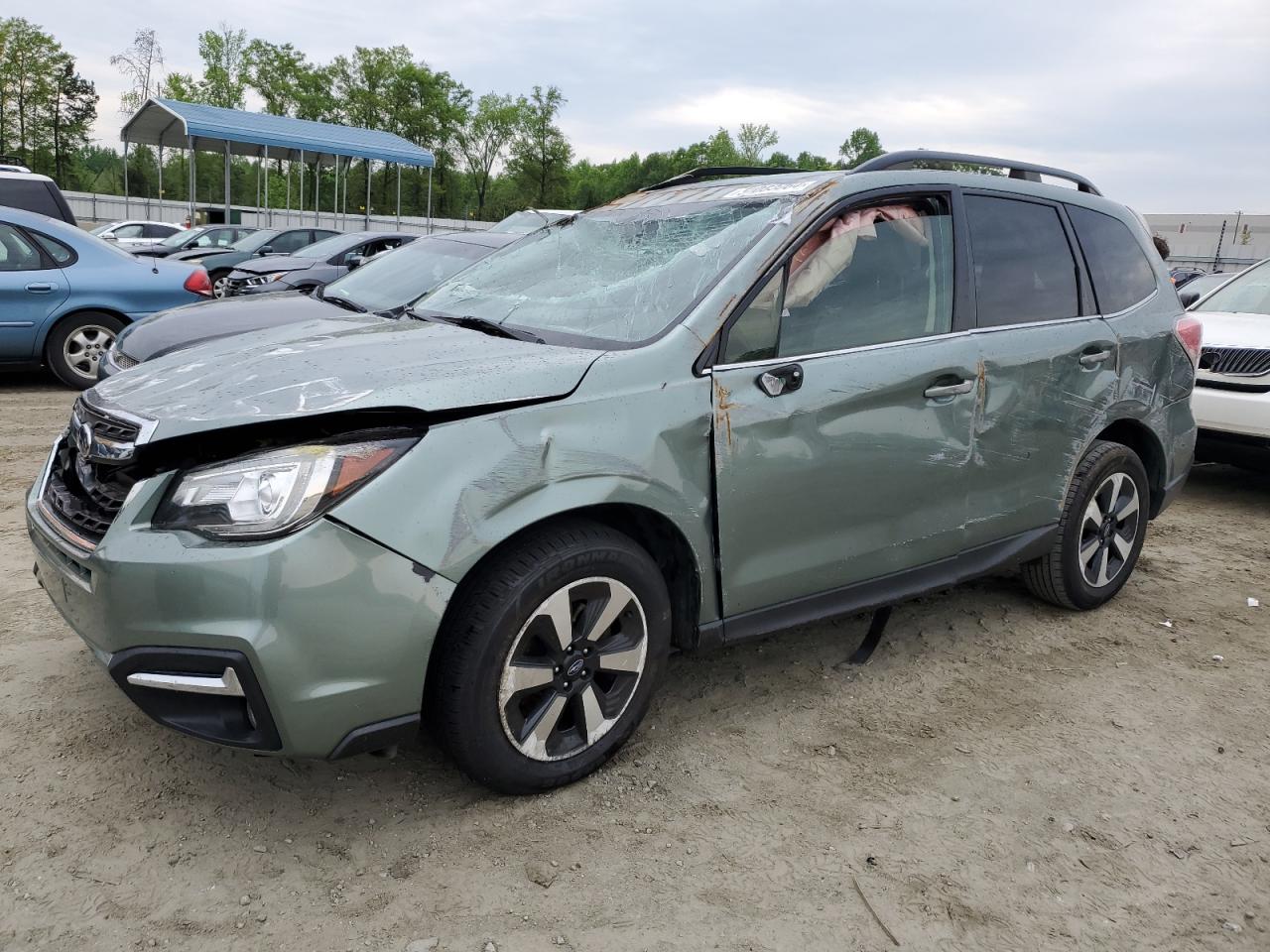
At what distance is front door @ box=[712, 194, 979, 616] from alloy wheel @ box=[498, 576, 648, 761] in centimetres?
36

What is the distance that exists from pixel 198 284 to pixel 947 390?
7602 millimetres

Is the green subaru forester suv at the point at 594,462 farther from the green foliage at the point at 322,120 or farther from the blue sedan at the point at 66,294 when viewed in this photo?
the green foliage at the point at 322,120

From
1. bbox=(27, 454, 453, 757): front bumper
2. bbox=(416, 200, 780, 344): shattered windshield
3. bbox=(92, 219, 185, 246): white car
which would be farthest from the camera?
bbox=(92, 219, 185, 246): white car

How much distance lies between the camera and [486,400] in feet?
8.13

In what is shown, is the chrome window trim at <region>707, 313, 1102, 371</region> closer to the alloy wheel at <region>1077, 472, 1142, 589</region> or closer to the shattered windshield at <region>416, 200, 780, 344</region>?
the shattered windshield at <region>416, 200, 780, 344</region>

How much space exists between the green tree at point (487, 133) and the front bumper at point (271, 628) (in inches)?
2620

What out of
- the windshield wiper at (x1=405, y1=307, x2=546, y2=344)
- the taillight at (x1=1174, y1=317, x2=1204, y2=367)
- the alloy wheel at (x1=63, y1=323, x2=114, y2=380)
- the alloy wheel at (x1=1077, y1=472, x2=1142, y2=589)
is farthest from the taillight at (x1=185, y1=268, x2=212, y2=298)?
the taillight at (x1=1174, y1=317, x2=1204, y2=367)

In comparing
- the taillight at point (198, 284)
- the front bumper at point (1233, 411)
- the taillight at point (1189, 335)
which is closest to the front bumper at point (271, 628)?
the taillight at point (1189, 335)

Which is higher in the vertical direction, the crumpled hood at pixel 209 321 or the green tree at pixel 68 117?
the green tree at pixel 68 117

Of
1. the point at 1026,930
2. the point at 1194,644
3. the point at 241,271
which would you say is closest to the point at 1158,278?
the point at 1194,644

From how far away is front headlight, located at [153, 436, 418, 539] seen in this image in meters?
2.26

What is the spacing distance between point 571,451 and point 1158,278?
3.15 metres

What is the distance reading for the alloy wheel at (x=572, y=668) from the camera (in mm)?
2566

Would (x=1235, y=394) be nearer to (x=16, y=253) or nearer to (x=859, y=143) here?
(x=16, y=253)
